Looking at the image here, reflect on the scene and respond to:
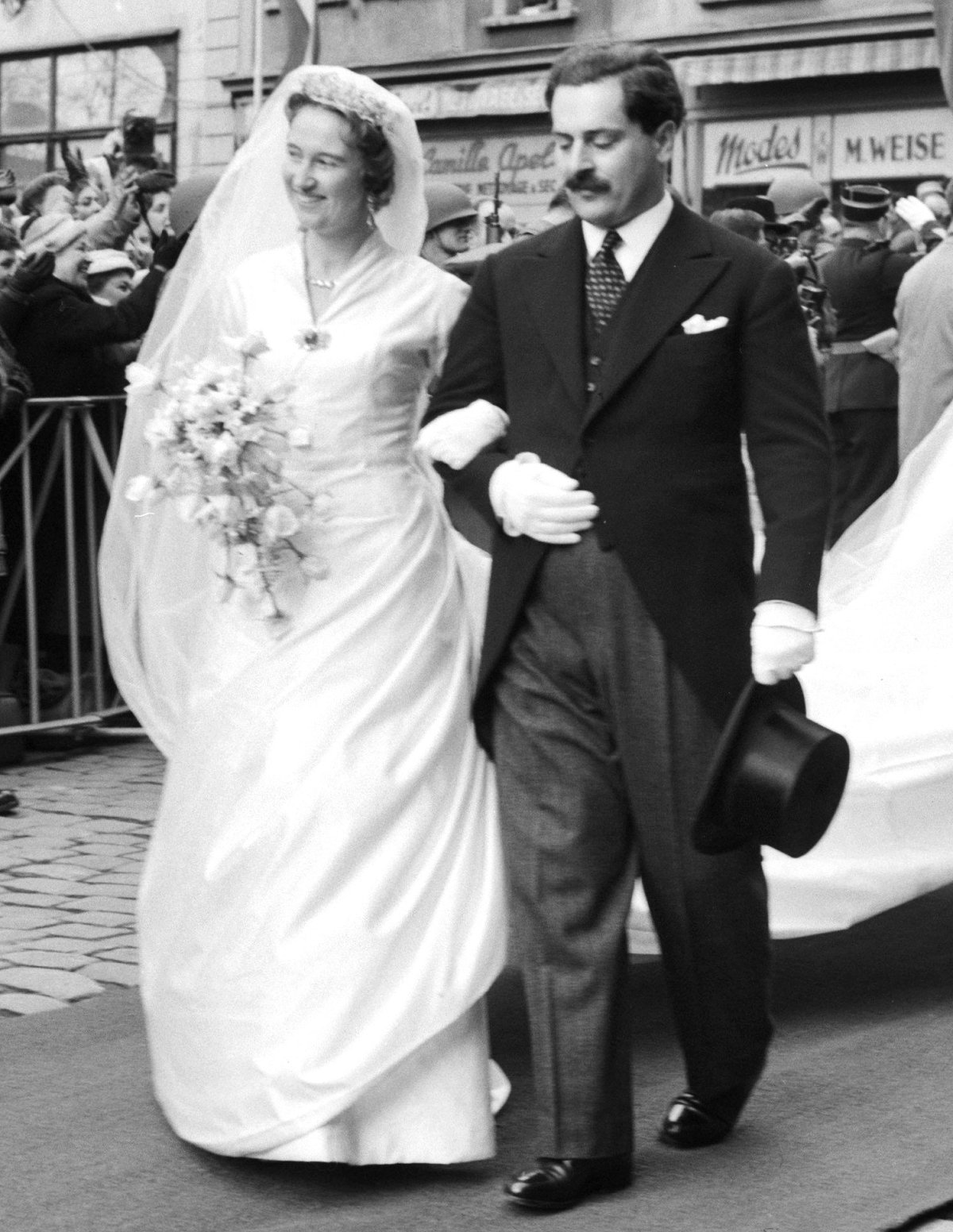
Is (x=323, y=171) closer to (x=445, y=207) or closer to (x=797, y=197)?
(x=445, y=207)

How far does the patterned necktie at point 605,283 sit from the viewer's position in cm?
379

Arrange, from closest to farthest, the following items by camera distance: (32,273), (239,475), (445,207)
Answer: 1. (239,475)
2. (445,207)
3. (32,273)

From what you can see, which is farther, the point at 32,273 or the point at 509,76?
the point at 509,76

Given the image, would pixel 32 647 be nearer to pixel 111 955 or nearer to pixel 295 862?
pixel 111 955

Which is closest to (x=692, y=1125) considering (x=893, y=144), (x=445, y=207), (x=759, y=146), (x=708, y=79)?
(x=445, y=207)

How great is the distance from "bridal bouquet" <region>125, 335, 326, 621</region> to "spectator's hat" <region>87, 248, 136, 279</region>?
194 inches

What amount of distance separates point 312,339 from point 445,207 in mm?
3102

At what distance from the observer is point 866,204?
35.5 feet

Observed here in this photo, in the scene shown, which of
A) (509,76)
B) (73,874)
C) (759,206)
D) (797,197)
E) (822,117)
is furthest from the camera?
(509,76)

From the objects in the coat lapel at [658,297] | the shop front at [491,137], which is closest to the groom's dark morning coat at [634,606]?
the coat lapel at [658,297]

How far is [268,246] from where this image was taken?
15.5ft

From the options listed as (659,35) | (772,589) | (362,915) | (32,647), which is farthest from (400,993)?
(659,35)

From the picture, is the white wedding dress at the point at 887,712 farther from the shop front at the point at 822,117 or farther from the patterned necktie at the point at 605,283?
the shop front at the point at 822,117

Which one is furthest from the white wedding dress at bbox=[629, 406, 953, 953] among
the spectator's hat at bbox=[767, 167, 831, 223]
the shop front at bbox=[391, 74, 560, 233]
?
the shop front at bbox=[391, 74, 560, 233]
